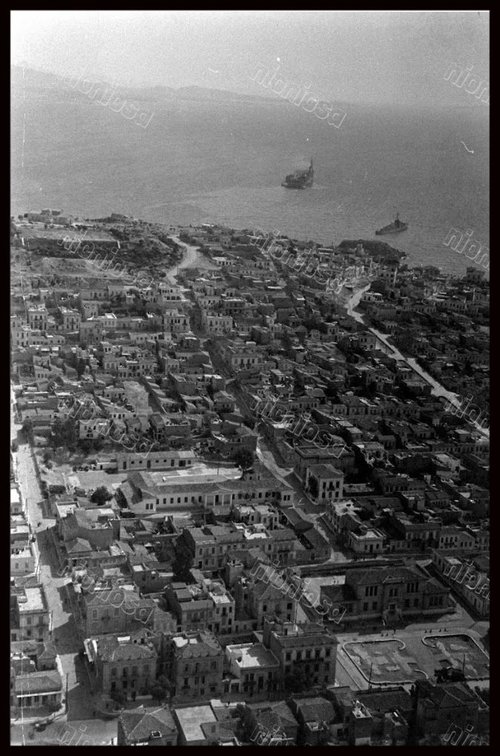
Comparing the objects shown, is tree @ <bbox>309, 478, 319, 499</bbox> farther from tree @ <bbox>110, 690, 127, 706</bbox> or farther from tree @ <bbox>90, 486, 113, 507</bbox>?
tree @ <bbox>110, 690, 127, 706</bbox>

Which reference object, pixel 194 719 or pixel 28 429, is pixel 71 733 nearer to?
pixel 194 719

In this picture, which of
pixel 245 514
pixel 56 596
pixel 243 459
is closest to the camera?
pixel 56 596

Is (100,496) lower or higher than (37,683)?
higher

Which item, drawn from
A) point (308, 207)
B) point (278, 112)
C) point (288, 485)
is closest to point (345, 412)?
point (288, 485)

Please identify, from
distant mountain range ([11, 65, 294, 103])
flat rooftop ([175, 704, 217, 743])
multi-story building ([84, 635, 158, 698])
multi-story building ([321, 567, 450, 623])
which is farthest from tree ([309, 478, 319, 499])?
distant mountain range ([11, 65, 294, 103])

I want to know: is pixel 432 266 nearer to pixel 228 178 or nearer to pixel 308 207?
pixel 308 207

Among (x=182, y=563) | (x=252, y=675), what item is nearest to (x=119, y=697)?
(x=252, y=675)
